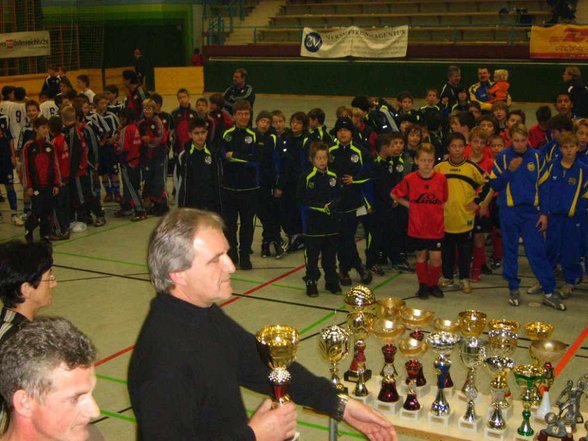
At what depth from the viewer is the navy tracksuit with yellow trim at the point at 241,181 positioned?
9.85 meters

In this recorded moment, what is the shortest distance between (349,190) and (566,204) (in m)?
2.32

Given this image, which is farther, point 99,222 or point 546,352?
point 99,222

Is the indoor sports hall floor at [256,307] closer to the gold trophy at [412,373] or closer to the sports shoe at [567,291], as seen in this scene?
the sports shoe at [567,291]

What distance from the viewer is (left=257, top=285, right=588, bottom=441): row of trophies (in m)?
4.46

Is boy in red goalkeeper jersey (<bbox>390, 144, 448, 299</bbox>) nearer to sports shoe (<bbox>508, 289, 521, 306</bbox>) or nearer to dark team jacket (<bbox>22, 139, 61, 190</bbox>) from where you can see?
sports shoe (<bbox>508, 289, 521, 306</bbox>)

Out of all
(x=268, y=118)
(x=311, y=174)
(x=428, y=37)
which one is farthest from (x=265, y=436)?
(x=428, y=37)

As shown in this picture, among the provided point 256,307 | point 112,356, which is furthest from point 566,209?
point 112,356

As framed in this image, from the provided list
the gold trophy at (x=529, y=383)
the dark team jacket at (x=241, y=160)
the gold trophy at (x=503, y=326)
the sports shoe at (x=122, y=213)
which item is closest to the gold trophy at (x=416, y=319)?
the gold trophy at (x=503, y=326)

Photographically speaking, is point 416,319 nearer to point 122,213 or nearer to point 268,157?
point 268,157

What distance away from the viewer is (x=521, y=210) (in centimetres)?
844

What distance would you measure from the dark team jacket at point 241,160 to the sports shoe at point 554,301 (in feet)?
11.7

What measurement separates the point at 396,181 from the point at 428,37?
65.4ft

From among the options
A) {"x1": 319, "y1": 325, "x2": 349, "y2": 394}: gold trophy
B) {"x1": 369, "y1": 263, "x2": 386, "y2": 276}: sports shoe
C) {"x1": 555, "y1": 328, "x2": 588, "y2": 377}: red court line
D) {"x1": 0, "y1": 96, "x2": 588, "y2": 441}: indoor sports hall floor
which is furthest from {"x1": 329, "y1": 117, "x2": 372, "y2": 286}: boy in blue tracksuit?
{"x1": 319, "y1": 325, "x2": 349, "y2": 394}: gold trophy

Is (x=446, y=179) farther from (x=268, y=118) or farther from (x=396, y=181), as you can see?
(x=268, y=118)
